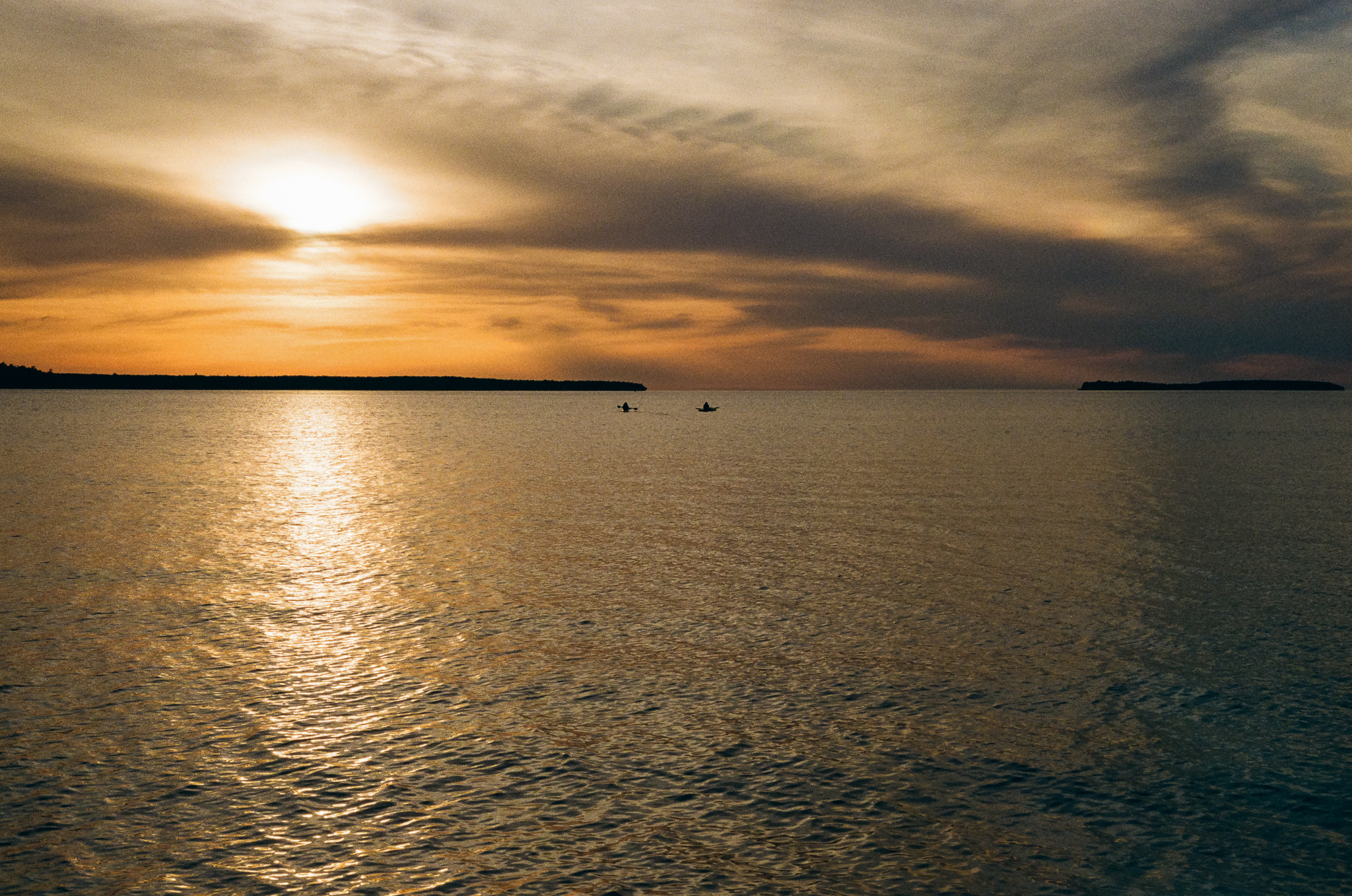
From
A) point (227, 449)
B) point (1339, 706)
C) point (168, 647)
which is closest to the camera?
point (1339, 706)

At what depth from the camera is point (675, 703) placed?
1972cm

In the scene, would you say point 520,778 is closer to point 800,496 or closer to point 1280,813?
point 1280,813

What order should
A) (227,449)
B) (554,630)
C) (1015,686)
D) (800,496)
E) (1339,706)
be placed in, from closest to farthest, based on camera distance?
(1339,706)
(1015,686)
(554,630)
(800,496)
(227,449)

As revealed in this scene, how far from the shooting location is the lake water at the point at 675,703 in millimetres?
13375

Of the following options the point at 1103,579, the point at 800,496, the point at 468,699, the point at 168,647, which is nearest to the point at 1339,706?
the point at 1103,579

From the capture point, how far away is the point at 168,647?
2377 cm

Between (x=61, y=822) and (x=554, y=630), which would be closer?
(x=61, y=822)

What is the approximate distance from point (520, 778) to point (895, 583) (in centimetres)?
1900

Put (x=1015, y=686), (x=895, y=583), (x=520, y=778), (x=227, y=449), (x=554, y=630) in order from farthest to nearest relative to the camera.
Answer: (x=227, y=449), (x=895, y=583), (x=554, y=630), (x=1015, y=686), (x=520, y=778)

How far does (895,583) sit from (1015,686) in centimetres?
1049

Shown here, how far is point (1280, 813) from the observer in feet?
49.3

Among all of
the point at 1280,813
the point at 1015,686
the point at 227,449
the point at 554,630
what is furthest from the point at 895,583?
the point at 227,449

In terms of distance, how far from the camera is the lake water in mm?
13375

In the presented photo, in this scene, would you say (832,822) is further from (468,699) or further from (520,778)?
(468,699)
